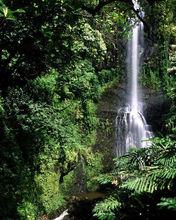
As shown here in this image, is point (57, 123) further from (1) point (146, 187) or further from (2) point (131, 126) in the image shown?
(2) point (131, 126)

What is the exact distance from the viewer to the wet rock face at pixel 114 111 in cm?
1500

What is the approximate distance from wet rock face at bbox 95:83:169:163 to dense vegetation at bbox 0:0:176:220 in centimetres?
99

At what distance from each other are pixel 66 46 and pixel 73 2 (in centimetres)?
203

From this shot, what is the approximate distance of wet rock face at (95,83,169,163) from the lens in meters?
15.0

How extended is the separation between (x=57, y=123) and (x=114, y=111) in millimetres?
7877

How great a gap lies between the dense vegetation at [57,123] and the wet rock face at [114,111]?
38.8 inches

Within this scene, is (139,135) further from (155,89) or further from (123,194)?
(123,194)

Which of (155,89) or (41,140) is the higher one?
(155,89)

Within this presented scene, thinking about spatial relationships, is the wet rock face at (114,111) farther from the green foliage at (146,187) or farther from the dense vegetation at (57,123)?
the green foliage at (146,187)

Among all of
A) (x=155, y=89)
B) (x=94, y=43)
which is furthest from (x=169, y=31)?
(x=94, y=43)

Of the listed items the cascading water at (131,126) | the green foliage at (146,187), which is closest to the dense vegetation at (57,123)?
the green foliage at (146,187)

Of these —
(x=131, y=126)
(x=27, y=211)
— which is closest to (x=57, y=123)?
(x=27, y=211)

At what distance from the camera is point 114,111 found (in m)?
16.1

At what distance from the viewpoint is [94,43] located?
8.66 m
